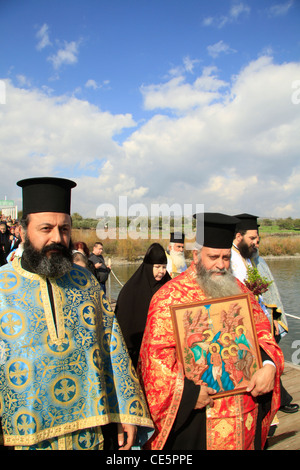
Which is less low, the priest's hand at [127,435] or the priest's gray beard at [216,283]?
the priest's gray beard at [216,283]

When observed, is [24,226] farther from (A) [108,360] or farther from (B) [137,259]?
(B) [137,259]

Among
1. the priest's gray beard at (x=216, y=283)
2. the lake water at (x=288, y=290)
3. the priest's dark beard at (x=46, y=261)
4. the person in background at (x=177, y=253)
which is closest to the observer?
the priest's dark beard at (x=46, y=261)

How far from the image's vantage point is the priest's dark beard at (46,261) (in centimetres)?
184

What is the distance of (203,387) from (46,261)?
49.7 inches

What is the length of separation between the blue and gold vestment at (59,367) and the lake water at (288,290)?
4754 mm

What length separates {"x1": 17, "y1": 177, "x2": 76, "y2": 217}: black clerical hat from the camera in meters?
1.93

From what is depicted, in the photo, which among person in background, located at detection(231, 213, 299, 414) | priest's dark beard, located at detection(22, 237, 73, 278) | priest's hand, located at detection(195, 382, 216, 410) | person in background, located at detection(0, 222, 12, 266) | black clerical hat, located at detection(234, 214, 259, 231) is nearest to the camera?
priest's dark beard, located at detection(22, 237, 73, 278)

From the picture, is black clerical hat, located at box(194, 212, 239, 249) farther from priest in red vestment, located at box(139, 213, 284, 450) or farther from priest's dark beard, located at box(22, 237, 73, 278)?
priest's dark beard, located at box(22, 237, 73, 278)

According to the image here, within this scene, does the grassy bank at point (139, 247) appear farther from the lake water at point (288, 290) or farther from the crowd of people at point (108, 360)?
the crowd of people at point (108, 360)

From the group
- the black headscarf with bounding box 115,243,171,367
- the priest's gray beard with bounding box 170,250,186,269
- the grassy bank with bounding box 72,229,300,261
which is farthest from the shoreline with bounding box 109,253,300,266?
the black headscarf with bounding box 115,243,171,367


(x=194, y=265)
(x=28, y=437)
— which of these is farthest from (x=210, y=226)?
(x=28, y=437)

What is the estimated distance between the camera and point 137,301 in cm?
371

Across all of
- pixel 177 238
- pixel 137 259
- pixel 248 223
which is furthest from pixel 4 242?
pixel 137 259

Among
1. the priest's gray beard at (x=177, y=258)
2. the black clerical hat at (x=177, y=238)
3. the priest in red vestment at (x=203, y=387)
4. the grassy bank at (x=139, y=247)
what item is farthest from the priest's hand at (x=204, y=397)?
the grassy bank at (x=139, y=247)
